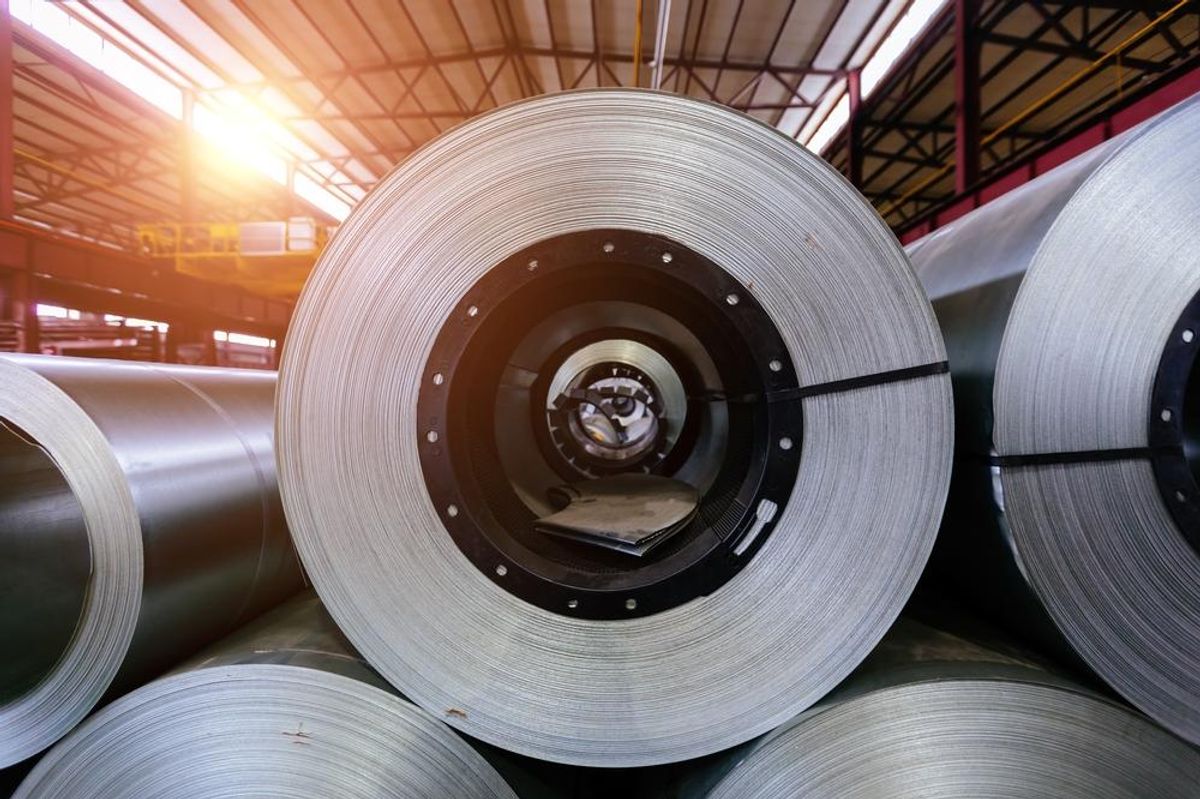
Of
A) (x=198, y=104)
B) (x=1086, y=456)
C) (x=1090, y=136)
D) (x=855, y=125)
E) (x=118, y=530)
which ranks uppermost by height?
(x=855, y=125)

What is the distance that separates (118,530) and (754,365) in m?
0.84

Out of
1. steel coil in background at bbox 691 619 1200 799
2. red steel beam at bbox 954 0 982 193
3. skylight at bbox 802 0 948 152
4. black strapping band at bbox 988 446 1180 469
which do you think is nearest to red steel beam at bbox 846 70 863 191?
skylight at bbox 802 0 948 152

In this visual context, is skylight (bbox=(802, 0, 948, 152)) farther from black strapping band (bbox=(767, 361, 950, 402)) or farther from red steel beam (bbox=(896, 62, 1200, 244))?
black strapping band (bbox=(767, 361, 950, 402))

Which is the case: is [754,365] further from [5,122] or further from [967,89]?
[967,89]

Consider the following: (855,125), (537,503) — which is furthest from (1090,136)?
(537,503)

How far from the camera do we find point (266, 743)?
0.79m

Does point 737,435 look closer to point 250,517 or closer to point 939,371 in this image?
point 939,371

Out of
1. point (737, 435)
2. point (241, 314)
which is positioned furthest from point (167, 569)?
point (241, 314)

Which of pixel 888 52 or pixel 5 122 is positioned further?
pixel 888 52

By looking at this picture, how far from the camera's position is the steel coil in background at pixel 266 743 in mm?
769

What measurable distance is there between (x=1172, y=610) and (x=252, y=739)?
1144 mm

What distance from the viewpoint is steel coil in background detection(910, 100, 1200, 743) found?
0.72 meters

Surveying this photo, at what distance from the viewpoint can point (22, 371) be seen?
0.80 metres

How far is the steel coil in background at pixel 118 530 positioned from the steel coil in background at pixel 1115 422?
1.10 meters
